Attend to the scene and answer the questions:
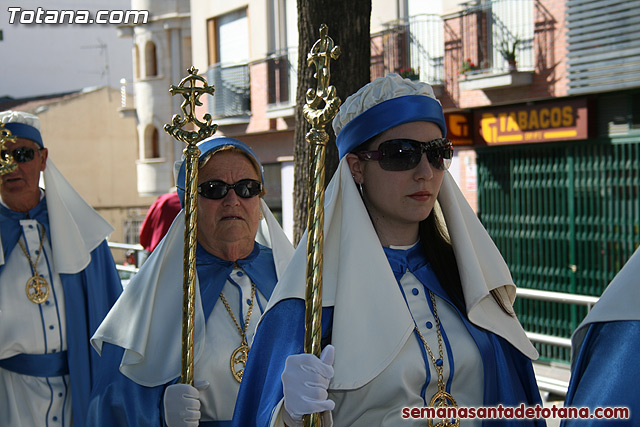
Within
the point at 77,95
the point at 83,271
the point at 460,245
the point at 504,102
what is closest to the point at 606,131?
the point at 504,102

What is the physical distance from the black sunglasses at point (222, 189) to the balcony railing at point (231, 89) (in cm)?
1539

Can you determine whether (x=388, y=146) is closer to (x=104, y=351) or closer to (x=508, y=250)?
(x=104, y=351)

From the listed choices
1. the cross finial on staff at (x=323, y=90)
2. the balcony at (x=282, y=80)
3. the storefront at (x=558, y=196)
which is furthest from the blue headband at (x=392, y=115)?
the balcony at (x=282, y=80)

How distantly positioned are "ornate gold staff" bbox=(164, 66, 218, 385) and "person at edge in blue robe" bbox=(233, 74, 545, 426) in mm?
489

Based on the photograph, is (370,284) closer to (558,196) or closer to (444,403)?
(444,403)

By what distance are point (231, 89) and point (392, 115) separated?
56.7 ft

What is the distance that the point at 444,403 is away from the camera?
2.90m

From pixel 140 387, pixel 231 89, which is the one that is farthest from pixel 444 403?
pixel 231 89

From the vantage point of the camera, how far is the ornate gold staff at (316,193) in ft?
9.05

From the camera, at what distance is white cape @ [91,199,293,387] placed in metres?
3.79

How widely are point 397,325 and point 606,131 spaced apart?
9.24m

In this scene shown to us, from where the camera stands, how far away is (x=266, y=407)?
2.94 metres

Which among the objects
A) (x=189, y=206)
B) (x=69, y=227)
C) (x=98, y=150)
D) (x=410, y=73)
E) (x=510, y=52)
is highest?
(x=510, y=52)

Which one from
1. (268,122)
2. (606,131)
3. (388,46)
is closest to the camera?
(606,131)
